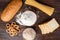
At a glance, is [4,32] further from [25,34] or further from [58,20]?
[58,20]

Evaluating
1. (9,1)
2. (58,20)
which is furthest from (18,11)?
(58,20)

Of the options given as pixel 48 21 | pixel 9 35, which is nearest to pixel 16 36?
pixel 9 35

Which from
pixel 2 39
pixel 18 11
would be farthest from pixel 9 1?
pixel 2 39

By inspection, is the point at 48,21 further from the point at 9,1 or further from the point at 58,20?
the point at 9,1

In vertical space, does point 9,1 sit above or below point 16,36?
above

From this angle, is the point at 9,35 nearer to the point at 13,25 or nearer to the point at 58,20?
the point at 13,25

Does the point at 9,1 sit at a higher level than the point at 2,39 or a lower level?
higher
